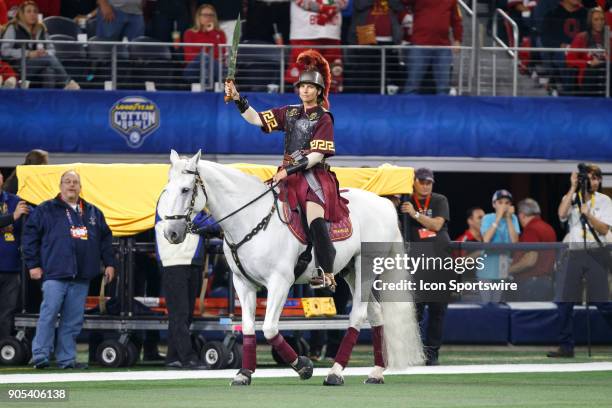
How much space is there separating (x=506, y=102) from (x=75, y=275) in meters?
8.61

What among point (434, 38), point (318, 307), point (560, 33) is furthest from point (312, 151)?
point (560, 33)

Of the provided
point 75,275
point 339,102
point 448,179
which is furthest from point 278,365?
point 448,179

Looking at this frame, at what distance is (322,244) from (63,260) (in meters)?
3.88

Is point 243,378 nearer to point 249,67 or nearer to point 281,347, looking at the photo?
point 281,347

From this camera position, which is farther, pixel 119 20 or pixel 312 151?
pixel 119 20

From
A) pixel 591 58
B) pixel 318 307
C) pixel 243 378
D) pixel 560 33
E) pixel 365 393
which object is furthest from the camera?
pixel 560 33

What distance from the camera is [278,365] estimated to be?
16.7m

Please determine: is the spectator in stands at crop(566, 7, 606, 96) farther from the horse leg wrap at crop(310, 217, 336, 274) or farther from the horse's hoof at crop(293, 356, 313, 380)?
the horse's hoof at crop(293, 356, 313, 380)

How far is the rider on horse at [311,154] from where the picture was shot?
1303 centimetres

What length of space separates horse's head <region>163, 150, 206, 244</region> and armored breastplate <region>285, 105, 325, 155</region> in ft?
3.01

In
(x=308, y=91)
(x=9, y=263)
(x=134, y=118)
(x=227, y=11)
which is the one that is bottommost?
(x=9, y=263)

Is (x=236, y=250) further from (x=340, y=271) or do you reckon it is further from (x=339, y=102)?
(x=339, y=102)

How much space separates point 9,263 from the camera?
16453 mm

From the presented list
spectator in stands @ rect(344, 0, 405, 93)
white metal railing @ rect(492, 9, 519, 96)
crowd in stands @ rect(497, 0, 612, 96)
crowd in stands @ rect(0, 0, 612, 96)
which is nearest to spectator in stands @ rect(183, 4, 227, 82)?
crowd in stands @ rect(0, 0, 612, 96)
